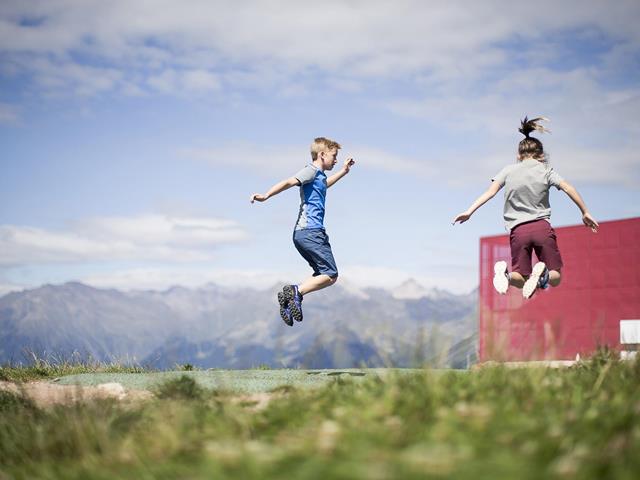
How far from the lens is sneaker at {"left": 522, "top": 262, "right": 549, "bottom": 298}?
930cm

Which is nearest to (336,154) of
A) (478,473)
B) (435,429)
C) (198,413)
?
(198,413)

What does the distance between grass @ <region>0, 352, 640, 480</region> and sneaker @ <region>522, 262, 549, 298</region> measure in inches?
113

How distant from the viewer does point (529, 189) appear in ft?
32.3

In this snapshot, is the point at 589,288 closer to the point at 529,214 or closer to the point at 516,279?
the point at 516,279

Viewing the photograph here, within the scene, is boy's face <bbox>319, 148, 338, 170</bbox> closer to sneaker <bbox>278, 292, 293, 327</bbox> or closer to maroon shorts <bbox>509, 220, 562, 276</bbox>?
→ sneaker <bbox>278, 292, 293, 327</bbox>

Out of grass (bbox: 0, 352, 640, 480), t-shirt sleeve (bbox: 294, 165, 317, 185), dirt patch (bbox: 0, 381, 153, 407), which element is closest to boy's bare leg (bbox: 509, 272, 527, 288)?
t-shirt sleeve (bbox: 294, 165, 317, 185)

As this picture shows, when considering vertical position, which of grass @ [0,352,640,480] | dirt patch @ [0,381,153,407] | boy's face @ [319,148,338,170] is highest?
boy's face @ [319,148,338,170]

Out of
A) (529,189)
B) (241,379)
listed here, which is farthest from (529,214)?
(241,379)

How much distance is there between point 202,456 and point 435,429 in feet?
4.00

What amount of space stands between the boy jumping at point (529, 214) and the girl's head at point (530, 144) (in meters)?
0.03

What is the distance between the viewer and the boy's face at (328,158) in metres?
10.9

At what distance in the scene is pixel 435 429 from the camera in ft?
13.2

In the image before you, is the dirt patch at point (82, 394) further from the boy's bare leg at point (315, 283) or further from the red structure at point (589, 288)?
the red structure at point (589, 288)

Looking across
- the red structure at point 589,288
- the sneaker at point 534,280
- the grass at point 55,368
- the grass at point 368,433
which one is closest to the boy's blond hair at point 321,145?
the sneaker at point 534,280
